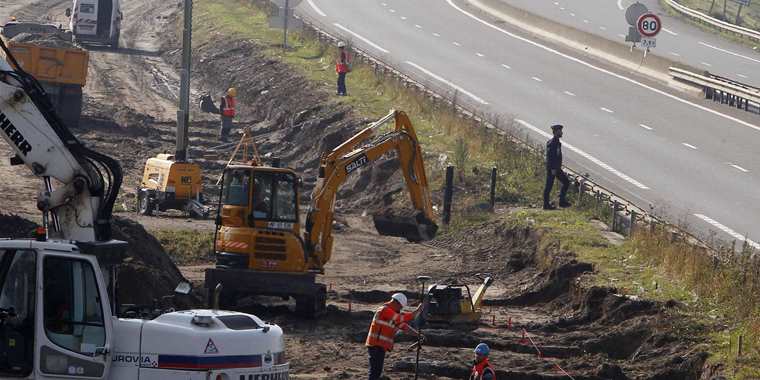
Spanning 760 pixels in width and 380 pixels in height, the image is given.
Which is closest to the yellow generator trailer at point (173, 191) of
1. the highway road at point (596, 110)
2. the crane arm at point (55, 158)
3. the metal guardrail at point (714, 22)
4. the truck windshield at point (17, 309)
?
the highway road at point (596, 110)

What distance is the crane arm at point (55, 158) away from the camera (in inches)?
530

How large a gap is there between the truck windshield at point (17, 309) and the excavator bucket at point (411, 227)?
12.7 m

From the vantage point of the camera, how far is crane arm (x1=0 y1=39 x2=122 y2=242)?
13469mm

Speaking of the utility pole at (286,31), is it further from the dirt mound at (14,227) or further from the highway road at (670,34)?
the dirt mound at (14,227)

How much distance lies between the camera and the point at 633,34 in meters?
45.2

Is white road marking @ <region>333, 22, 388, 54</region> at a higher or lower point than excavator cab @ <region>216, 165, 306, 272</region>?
higher

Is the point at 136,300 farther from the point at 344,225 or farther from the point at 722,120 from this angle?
the point at 722,120

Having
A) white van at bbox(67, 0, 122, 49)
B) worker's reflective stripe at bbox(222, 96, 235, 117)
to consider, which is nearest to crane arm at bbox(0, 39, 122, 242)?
worker's reflective stripe at bbox(222, 96, 235, 117)

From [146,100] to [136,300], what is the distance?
27795mm

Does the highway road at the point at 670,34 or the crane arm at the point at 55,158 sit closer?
the crane arm at the point at 55,158

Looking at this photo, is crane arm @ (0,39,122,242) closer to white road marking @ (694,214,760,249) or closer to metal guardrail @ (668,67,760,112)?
white road marking @ (694,214,760,249)

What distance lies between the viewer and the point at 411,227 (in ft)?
80.9

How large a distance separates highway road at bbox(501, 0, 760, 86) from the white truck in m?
38.8

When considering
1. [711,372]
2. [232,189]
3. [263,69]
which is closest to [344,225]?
[232,189]
